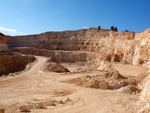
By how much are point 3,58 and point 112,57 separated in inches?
920

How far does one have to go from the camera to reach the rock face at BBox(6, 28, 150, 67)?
3039cm

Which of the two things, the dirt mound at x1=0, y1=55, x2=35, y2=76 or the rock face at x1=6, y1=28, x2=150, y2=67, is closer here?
the dirt mound at x1=0, y1=55, x2=35, y2=76

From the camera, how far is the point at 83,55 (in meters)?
43.3

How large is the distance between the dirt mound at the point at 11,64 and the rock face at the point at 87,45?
58.5 ft

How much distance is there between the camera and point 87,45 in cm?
4781

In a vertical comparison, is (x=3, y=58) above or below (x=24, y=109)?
above

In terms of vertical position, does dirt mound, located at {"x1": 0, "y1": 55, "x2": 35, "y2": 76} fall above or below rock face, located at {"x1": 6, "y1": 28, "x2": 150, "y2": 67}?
below

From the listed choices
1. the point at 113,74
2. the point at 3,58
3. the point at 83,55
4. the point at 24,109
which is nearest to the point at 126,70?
the point at 113,74

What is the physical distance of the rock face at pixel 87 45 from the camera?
3039cm

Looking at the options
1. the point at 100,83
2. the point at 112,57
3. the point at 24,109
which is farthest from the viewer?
the point at 112,57

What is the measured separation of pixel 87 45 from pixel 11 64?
30676mm

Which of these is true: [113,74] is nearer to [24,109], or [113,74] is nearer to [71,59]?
[24,109]

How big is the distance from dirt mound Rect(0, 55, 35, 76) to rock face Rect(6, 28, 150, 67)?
17.8m

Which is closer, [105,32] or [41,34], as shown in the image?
[105,32]
